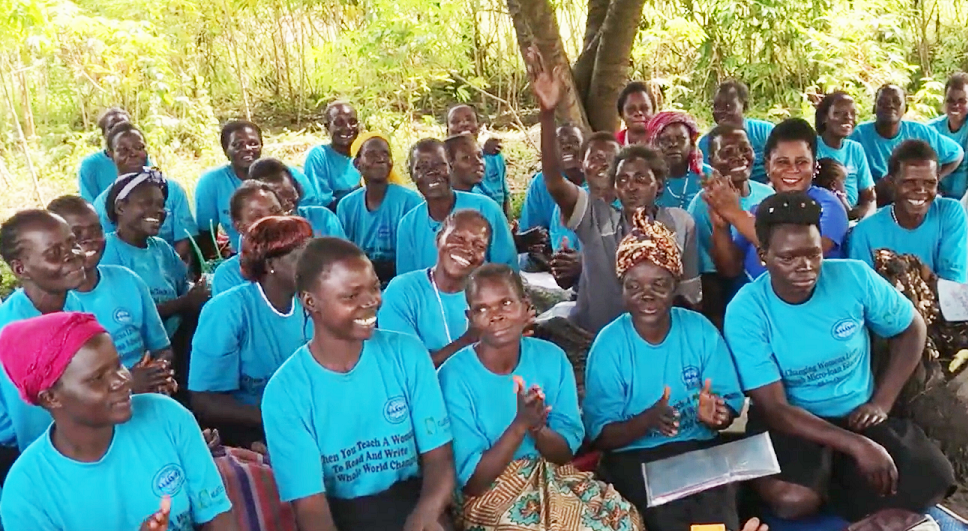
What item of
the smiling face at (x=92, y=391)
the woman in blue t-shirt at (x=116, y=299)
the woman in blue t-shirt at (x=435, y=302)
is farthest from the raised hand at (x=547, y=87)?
the smiling face at (x=92, y=391)

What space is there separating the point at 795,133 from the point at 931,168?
20.4 inches

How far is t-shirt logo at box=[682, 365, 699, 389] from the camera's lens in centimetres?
275

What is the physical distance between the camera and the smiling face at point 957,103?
17.5ft

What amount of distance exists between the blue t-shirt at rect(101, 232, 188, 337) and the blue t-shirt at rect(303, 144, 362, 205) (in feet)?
5.13

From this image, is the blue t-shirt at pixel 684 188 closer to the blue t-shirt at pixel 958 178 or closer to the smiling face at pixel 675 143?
the smiling face at pixel 675 143

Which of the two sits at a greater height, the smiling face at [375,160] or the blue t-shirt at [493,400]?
the smiling face at [375,160]

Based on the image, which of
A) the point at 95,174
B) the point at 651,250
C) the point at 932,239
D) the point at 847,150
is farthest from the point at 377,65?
the point at 651,250

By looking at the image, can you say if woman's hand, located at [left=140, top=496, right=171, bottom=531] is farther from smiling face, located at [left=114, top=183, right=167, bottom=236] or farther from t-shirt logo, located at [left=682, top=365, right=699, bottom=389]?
smiling face, located at [left=114, top=183, right=167, bottom=236]

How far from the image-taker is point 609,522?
2463 millimetres

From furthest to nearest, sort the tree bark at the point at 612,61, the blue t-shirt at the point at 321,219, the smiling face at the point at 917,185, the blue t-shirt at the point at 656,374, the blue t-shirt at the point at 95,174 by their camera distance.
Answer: the tree bark at the point at 612,61, the blue t-shirt at the point at 95,174, the blue t-shirt at the point at 321,219, the smiling face at the point at 917,185, the blue t-shirt at the point at 656,374

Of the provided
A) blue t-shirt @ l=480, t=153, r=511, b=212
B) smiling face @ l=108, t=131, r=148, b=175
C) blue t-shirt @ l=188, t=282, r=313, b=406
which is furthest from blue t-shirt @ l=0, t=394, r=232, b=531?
A: blue t-shirt @ l=480, t=153, r=511, b=212

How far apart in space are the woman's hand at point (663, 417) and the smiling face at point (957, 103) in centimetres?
386

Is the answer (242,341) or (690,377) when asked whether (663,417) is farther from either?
(242,341)

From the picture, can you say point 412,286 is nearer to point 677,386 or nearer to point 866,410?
point 677,386
